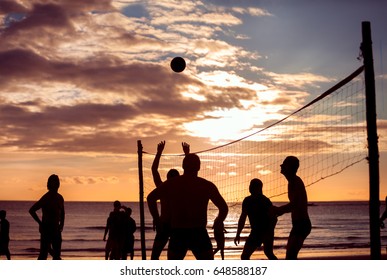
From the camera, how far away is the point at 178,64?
13.7 metres

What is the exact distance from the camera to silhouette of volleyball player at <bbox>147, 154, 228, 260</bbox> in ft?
21.6

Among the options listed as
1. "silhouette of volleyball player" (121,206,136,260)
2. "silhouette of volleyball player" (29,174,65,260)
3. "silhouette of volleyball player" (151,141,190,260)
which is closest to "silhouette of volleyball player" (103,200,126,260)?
"silhouette of volleyball player" (121,206,136,260)

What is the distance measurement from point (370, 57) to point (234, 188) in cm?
978

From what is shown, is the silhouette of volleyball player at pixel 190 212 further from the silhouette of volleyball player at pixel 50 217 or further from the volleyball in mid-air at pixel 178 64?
the volleyball in mid-air at pixel 178 64

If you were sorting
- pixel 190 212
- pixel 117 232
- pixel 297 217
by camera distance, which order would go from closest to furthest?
pixel 190 212 < pixel 297 217 < pixel 117 232

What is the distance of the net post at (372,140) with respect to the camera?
8.95m

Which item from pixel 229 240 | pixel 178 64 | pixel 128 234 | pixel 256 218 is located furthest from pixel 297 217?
pixel 229 240

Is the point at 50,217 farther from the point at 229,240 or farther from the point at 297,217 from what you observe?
the point at 229,240

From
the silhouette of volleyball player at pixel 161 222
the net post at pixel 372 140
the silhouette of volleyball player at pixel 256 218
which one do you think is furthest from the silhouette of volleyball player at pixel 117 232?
the net post at pixel 372 140

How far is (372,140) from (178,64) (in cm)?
579

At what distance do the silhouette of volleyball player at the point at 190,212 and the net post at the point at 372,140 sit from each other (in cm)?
324

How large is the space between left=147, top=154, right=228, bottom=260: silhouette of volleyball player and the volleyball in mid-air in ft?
23.3
